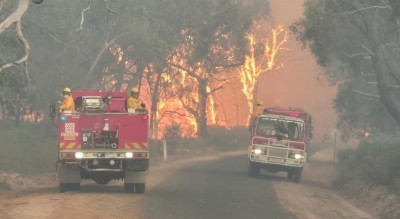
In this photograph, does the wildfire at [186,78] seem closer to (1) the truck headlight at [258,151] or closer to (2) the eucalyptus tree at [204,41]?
(2) the eucalyptus tree at [204,41]

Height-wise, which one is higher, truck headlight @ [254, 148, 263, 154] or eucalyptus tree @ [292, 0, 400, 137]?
eucalyptus tree @ [292, 0, 400, 137]

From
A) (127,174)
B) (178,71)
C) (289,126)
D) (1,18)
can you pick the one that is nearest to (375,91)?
(178,71)

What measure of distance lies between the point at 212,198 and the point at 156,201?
2.03 metres

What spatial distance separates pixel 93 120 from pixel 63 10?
24377mm

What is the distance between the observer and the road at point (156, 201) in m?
14.1

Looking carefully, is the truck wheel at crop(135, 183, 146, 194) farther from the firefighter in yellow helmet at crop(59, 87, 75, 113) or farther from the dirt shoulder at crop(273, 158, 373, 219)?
the dirt shoulder at crop(273, 158, 373, 219)

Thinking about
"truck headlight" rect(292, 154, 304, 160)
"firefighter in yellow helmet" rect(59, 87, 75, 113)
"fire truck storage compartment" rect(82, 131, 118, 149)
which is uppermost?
"firefighter in yellow helmet" rect(59, 87, 75, 113)

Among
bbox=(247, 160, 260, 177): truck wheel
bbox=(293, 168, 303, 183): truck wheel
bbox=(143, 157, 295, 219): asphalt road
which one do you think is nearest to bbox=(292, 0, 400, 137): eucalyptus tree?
Answer: bbox=(293, 168, 303, 183): truck wheel

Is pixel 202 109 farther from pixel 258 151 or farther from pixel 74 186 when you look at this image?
pixel 74 186

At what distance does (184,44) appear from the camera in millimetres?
47688

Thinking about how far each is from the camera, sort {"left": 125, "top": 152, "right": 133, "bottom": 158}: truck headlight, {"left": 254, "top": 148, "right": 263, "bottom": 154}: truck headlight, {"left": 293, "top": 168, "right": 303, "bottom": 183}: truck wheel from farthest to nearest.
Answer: {"left": 293, "top": 168, "right": 303, "bottom": 183}: truck wheel → {"left": 254, "top": 148, "right": 263, "bottom": 154}: truck headlight → {"left": 125, "top": 152, "right": 133, "bottom": 158}: truck headlight

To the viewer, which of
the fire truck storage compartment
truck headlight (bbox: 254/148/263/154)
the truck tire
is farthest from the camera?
truck headlight (bbox: 254/148/263/154)

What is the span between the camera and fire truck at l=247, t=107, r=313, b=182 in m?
25.5

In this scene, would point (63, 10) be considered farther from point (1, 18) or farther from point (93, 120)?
point (93, 120)
